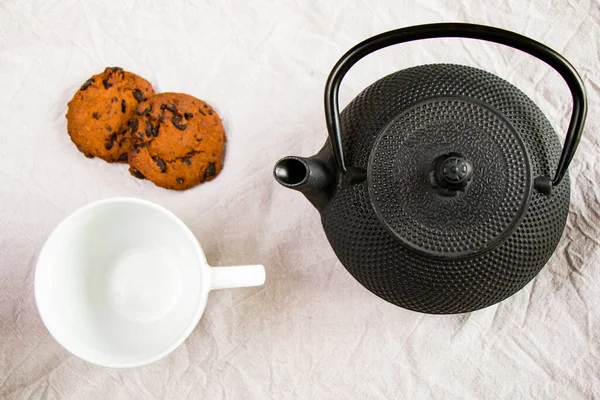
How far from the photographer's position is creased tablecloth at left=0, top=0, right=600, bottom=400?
846mm

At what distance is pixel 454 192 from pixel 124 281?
1.72 feet

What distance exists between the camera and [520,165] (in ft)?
1.90

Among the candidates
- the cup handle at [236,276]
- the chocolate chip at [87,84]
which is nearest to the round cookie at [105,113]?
the chocolate chip at [87,84]

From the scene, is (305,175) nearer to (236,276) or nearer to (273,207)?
(236,276)

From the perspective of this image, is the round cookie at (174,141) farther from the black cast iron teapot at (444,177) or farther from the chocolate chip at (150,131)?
the black cast iron teapot at (444,177)

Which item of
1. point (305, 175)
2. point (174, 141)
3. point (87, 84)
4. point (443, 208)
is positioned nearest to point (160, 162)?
point (174, 141)

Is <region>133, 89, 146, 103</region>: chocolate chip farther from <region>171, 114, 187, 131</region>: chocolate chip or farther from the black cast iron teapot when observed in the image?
the black cast iron teapot

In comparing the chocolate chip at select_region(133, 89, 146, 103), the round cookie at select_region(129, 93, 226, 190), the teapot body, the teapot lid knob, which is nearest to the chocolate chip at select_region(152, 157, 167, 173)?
the round cookie at select_region(129, 93, 226, 190)

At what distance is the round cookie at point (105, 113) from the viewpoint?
826 mm

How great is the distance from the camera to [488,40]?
59 centimetres

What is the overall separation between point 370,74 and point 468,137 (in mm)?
344

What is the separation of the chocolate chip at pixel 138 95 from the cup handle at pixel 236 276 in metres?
0.31

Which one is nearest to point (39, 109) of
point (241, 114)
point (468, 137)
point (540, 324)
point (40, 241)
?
point (40, 241)

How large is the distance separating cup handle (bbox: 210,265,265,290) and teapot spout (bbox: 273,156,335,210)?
5.5 inches
